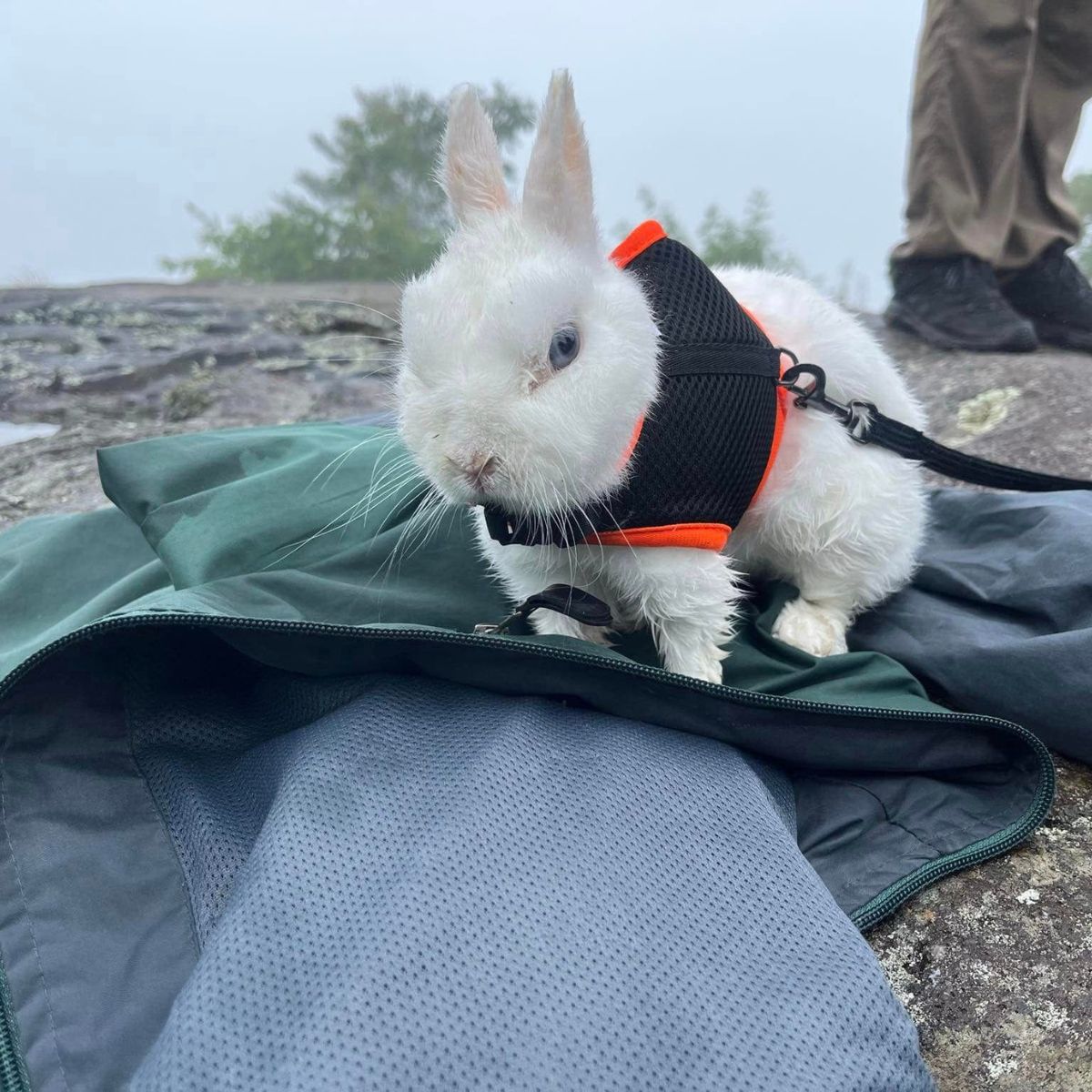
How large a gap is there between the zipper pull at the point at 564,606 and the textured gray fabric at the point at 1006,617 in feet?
1.52

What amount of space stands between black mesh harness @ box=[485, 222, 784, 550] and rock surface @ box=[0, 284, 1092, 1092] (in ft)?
1.12

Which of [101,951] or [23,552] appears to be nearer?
[101,951]

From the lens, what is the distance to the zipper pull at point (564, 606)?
0.98 meters

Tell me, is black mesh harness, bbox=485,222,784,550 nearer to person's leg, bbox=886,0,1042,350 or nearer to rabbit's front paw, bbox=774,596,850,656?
rabbit's front paw, bbox=774,596,850,656

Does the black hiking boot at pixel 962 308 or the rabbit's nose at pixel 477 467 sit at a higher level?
the rabbit's nose at pixel 477 467

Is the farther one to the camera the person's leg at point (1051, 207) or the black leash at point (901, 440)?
the person's leg at point (1051, 207)

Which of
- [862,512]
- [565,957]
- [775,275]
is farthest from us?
[775,275]

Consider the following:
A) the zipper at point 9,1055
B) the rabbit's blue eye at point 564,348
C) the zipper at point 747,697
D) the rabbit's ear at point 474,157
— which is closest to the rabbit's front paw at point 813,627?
the zipper at point 747,697

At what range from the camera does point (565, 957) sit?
621 mm

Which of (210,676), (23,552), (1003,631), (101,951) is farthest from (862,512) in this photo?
(23,552)

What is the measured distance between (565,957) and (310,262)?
10365 mm

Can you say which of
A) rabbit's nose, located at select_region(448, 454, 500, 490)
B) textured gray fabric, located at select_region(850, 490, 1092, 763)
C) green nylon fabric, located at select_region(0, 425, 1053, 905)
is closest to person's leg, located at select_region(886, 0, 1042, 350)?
textured gray fabric, located at select_region(850, 490, 1092, 763)

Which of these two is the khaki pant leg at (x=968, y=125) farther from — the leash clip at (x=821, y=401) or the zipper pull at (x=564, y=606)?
the zipper pull at (x=564, y=606)

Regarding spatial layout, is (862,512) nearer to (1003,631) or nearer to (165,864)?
(1003,631)
